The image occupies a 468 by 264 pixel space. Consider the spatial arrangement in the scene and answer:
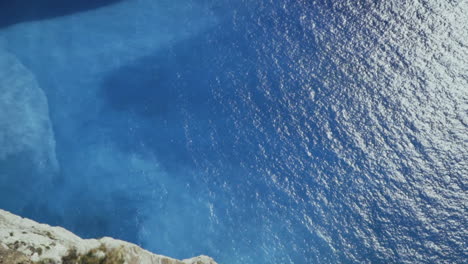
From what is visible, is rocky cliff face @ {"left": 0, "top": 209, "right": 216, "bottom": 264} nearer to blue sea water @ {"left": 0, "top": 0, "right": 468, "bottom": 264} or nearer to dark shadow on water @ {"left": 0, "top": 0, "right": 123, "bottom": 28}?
blue sea water @ {"left": 0, "top": 0, "right": 468, "bottom": 264}

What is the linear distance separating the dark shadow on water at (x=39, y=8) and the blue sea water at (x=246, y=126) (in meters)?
0.16

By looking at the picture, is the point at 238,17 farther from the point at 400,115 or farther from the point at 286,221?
the point at 286,221

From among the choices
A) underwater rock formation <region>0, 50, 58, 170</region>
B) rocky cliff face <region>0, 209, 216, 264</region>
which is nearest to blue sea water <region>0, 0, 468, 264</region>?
underwater rock formation <region>0, 50, 58, 170</region>

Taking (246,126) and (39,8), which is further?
(39,8)

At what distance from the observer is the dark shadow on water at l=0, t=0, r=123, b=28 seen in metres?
41.9

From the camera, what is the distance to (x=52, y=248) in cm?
1376

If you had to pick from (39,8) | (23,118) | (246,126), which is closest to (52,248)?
(246,126)

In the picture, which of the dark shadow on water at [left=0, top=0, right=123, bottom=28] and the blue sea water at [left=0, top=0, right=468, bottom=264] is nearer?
the blue sea water at [left=0, top=0, right=468, bottom=264]

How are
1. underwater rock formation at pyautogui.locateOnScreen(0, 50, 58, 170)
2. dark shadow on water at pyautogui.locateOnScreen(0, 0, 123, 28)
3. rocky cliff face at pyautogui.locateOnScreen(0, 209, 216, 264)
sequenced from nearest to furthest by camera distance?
rocky cliff face at pyautogui.locateOnScreen(0, 209, 216, 264), underwater rock formation at pyautogui.locateOnScreen(0, 50, 58, 170), dark shadow on water at pyautogui.locateOnScreen(0, 0, 123, 28)

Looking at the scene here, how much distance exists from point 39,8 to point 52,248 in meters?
36.8

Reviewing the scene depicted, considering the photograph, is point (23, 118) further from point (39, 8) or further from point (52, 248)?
point (52, 248)

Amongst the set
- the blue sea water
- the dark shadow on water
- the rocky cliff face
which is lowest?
the rocky cliff face

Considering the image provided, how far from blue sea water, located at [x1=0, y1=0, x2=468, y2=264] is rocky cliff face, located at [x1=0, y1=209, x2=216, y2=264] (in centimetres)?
1463

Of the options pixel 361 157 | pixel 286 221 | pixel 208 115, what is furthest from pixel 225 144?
pixel 361 157
